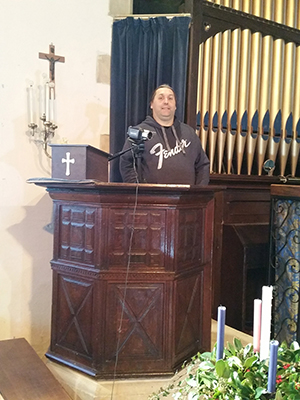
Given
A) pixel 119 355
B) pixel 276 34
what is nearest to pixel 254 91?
pixel 276 34

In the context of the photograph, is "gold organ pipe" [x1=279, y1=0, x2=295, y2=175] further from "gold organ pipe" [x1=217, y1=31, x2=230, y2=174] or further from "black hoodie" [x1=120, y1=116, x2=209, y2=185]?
"black hoodie" [x1=120, y1=116, x2=209, y2=185]

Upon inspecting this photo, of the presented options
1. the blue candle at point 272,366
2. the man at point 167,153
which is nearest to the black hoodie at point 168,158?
the man at point 167,153

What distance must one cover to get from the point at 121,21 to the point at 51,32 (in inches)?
19.0

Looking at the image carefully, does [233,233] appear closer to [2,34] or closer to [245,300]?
[245,300]

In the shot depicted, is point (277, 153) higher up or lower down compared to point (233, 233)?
higher up

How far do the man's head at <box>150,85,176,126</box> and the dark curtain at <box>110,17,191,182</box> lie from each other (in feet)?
0.80

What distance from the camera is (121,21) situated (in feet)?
8.41

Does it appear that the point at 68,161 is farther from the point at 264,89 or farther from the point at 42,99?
the point at 264,89

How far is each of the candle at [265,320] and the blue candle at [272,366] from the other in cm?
4

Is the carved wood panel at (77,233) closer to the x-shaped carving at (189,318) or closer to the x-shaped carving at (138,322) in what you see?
the x-shaped carving at (138,322)

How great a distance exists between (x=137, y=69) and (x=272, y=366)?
2.22m

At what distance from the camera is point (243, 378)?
29.8 inches

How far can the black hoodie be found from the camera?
2.18 m

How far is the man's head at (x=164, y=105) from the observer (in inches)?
88.2
